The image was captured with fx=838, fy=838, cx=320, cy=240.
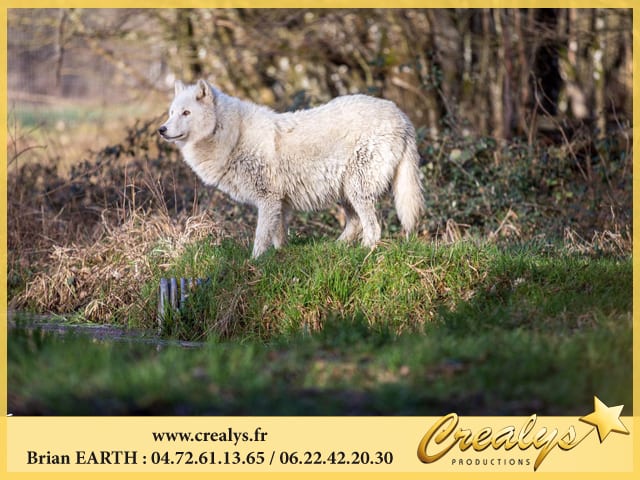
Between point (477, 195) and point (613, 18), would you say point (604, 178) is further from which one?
point (613, 18)

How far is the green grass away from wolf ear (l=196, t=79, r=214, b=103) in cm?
147

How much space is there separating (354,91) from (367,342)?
9.18 m

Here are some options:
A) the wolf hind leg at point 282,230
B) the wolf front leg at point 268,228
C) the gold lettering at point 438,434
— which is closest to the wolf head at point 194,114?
the wolf front leg at point 268,228

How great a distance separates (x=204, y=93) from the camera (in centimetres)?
827

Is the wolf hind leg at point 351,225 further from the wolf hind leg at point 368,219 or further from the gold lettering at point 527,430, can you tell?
the gold lettering at point 527,430

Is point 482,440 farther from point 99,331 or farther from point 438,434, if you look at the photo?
point 99,331

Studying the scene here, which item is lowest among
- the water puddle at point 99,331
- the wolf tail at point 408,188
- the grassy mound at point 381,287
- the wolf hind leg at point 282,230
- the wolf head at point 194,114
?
the water puddle at point 99,331

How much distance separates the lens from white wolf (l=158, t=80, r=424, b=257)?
8219 millimetres

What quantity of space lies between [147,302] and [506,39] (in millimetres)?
7727

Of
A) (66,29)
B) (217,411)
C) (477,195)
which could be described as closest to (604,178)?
(477,195)

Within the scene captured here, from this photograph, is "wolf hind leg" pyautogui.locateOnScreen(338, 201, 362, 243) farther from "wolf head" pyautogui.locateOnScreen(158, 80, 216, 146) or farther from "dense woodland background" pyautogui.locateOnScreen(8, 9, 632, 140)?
"dense woodland background" pyautogui.locateOnScreen(8, 9, 632, 140)

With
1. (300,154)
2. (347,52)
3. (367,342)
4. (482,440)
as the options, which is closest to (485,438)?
(482,440)

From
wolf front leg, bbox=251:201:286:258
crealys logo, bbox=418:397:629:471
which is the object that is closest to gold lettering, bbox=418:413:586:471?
crealys logo, bbox=418:397:629:471

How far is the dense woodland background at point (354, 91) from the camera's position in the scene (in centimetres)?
1055
